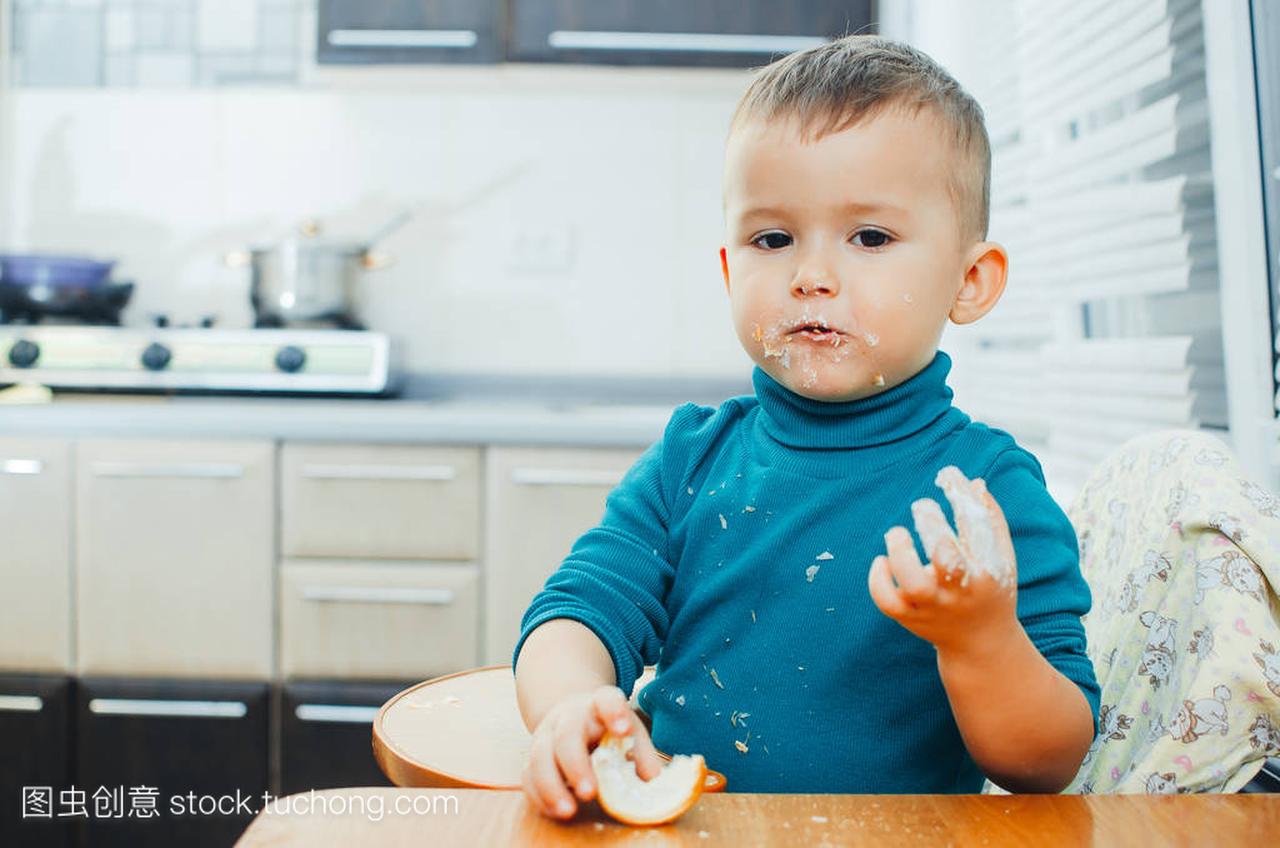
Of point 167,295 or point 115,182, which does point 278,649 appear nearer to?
point 167,295

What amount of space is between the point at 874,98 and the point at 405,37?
6.97 feet

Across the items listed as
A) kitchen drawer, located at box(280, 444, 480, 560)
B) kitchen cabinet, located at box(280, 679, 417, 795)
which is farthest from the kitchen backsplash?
kitchen cabinet, located at box(280, 679, 417, 795)

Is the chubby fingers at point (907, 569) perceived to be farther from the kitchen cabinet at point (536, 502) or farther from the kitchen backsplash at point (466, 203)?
the kitchen backsplash at point (466, 203)

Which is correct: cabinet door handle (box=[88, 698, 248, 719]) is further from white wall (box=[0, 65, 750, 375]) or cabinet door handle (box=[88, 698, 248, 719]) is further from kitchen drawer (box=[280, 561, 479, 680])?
white wall (box=[0, 65, 750, 375])

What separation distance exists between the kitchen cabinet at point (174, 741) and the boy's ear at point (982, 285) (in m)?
1.92

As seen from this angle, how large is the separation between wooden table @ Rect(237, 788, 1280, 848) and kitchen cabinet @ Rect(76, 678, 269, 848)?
2.03 metres

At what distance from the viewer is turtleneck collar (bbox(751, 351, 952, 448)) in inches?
36.3

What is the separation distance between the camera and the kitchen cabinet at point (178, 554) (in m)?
2.44

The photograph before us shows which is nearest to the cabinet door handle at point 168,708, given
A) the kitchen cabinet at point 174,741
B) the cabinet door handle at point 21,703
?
the kitchen cabinet at point 174,741

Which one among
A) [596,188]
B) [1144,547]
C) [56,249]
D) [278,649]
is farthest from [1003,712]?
[56,249]

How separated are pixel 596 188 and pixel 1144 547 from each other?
2339 mm

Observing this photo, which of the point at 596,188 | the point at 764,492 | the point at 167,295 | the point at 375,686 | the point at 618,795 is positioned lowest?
the point at 375,686

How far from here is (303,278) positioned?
2820mm

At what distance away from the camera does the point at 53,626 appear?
2.46 m
